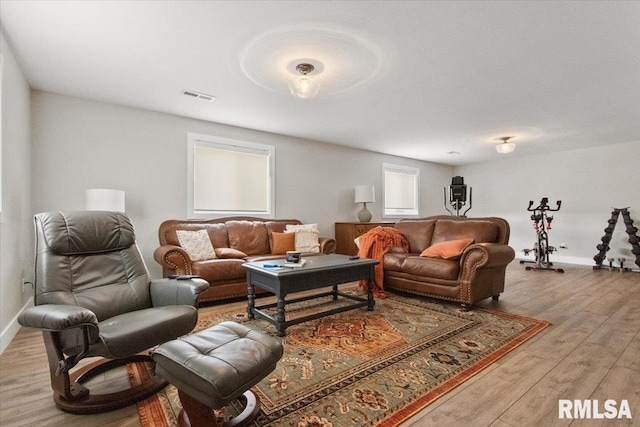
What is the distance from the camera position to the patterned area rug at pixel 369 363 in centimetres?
157

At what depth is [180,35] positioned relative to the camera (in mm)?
2443

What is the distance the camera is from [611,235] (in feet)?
19.1

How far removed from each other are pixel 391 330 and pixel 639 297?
3.37m

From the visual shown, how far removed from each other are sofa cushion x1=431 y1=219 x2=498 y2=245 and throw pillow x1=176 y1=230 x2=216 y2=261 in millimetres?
2937

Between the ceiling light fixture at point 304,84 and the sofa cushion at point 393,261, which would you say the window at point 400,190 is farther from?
the ceiling light fixture at point 304,84

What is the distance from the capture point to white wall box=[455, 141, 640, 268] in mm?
5949

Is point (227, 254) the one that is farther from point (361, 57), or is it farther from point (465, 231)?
point (465, 231)

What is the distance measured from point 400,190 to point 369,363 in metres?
5.89

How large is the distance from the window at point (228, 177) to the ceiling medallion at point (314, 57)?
5.67 feet

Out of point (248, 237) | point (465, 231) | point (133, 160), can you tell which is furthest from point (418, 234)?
point (133, 160)

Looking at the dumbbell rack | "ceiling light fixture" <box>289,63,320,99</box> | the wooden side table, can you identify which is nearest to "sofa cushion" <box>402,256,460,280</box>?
the wooden side table

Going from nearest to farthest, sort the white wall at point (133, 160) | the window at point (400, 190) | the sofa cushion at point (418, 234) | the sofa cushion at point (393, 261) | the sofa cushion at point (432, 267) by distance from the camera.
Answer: the sofa cushion at point (432, 267) < the white wall at point (133, 160) < the sofa cushion at point (393, 261) < the sofa cushion at point (418, 234) < the window at point (400, 190)

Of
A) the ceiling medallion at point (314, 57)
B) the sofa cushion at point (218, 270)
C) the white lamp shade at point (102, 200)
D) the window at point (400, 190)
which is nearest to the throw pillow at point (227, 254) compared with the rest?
the sofa cushion at point (218, 270)

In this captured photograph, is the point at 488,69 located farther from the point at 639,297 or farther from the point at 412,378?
the point at 639,297
